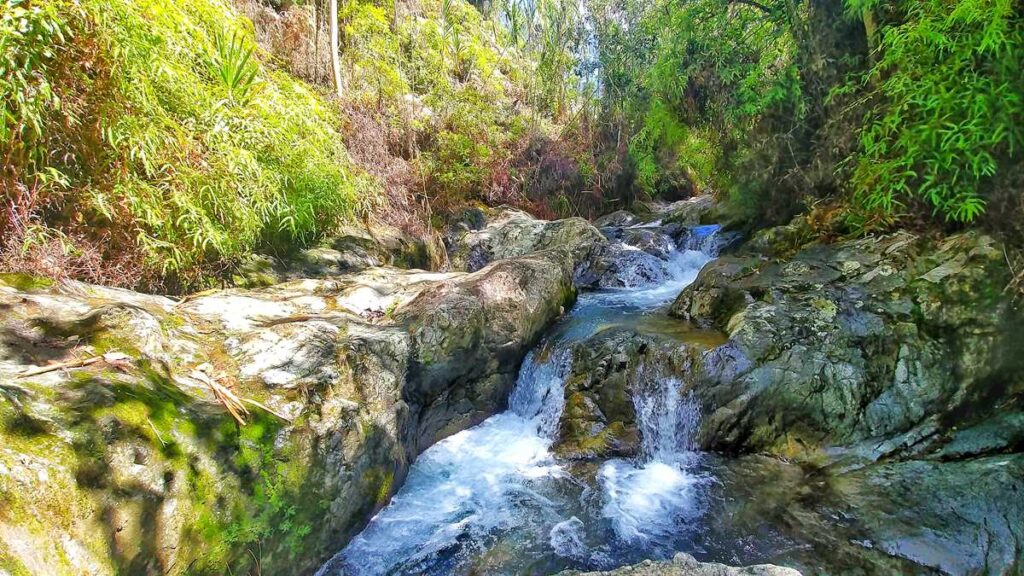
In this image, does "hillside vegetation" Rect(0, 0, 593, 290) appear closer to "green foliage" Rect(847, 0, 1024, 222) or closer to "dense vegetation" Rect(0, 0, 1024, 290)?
"dense vegetation" Rect(0, 0, 1024, 290)

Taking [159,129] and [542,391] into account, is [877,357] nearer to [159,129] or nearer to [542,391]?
[542,391]

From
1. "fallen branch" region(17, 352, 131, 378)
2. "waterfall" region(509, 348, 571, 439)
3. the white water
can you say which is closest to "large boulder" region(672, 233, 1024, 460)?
the white water

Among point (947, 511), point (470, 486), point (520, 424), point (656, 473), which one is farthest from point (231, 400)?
point (947, 511)

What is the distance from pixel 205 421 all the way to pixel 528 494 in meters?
2.53

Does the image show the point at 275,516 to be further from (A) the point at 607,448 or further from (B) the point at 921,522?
(B) the point at 921,522

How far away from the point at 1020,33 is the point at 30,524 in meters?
6.50

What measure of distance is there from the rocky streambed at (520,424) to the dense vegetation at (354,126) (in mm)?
600

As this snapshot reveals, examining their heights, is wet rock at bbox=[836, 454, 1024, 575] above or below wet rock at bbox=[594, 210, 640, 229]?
below

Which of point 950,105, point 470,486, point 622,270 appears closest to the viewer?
point 950,105

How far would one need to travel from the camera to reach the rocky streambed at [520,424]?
2260 mm

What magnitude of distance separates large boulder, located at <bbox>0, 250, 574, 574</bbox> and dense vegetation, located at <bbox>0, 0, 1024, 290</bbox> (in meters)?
0.74

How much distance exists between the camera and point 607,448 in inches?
171

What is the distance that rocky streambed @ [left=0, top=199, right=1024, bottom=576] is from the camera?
7.41ft

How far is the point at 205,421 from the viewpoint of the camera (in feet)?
8.59
